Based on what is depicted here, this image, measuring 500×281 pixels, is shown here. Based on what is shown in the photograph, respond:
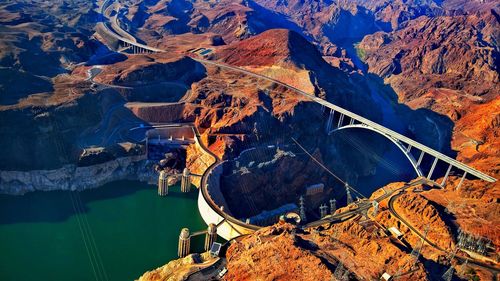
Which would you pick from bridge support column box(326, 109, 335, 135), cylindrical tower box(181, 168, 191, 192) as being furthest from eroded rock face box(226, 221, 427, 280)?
bridge support column box(326, 109, 335, 135)

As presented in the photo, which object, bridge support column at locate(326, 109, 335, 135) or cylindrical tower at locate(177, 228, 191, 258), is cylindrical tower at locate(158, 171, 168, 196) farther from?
bridge support column at locate(326, 109, 335, 135)

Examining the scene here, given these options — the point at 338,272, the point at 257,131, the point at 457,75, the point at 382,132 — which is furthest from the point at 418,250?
the point at 457,75

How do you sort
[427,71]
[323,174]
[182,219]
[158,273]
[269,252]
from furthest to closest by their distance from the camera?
[427,71] < [323,174] < [182,219] < [158,273] < [269,252]

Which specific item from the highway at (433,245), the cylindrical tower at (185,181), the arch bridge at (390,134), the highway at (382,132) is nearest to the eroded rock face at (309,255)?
the highway at (433,245)

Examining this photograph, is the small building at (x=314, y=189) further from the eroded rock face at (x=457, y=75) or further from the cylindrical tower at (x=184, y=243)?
the eroded rock face at (x=457, y=75)

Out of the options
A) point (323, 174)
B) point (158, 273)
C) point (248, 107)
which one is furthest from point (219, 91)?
point (158, 273)

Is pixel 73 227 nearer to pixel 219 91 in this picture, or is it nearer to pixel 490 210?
pixel 219 91
